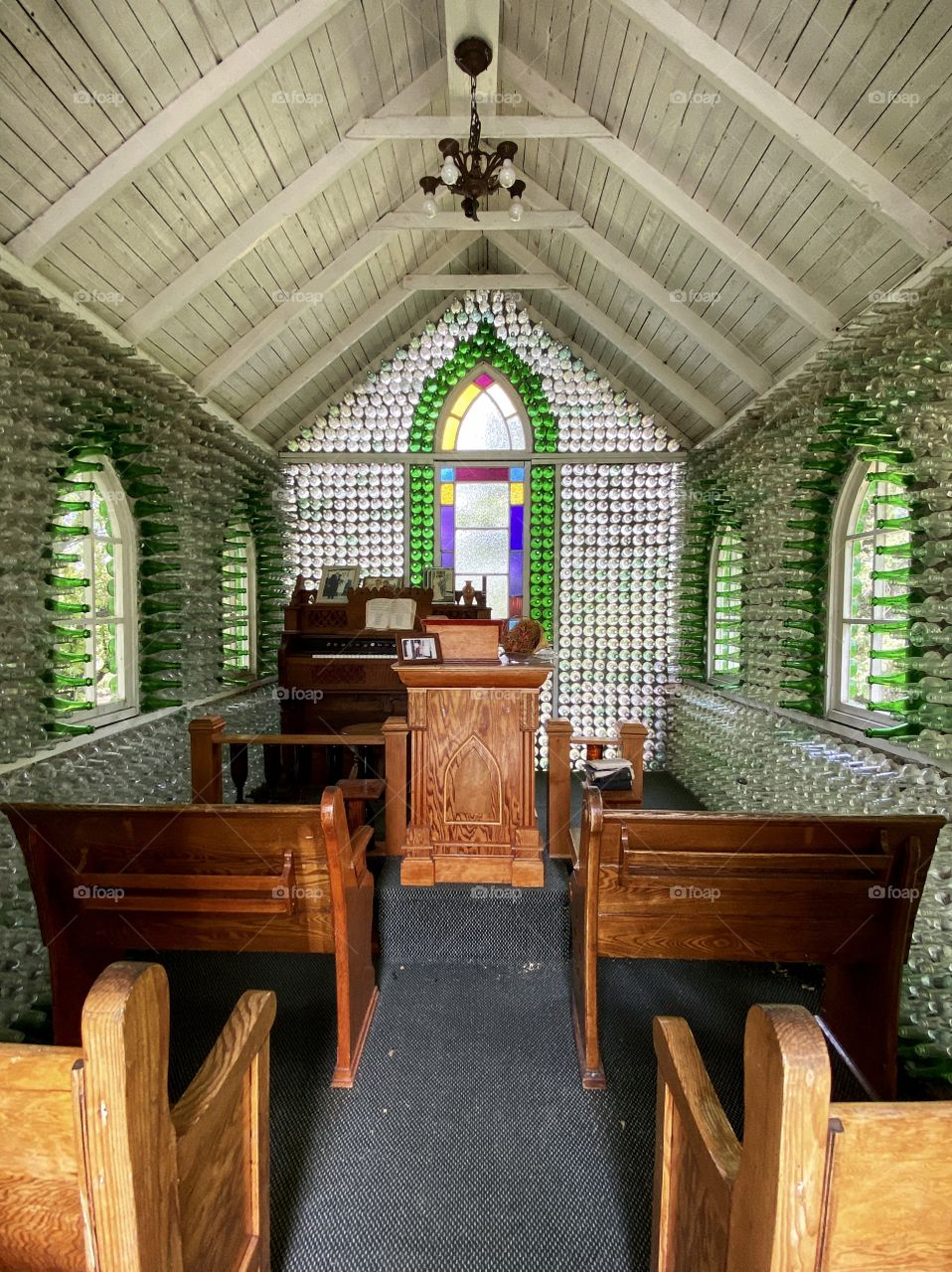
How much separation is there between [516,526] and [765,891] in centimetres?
557

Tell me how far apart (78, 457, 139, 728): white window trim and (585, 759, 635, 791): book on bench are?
9.87 ft

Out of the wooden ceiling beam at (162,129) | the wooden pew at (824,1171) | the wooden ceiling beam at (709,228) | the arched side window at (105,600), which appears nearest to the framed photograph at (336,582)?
the arched side window at (105,600)

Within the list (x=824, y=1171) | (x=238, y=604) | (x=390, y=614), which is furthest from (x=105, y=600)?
(x=824, y=1171)

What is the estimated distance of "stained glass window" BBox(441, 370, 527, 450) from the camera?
7.51m

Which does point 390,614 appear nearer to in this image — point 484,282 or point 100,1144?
point 484,282

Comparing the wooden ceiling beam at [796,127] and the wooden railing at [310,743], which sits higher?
the wooden ceiling beam at [796,127]

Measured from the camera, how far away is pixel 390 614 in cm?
573

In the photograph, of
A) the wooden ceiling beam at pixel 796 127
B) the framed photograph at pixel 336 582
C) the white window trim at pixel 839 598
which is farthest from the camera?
the framed photograph at pixel 336 582

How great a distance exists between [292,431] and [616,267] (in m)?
3.76

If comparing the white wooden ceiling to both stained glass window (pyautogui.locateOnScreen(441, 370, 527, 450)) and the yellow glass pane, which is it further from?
the yellow glass pane

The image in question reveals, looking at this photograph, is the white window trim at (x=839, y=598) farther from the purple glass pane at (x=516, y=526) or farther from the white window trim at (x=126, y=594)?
the white window trim at (x=126, y=594)

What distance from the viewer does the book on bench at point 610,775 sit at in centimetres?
389

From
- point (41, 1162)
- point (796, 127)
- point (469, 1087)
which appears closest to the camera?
point (41, 1162)

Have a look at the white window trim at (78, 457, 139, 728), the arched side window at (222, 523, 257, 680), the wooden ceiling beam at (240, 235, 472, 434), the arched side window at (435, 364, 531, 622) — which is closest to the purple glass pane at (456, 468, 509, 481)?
the arched side window at (435, 364, 531, 622)
